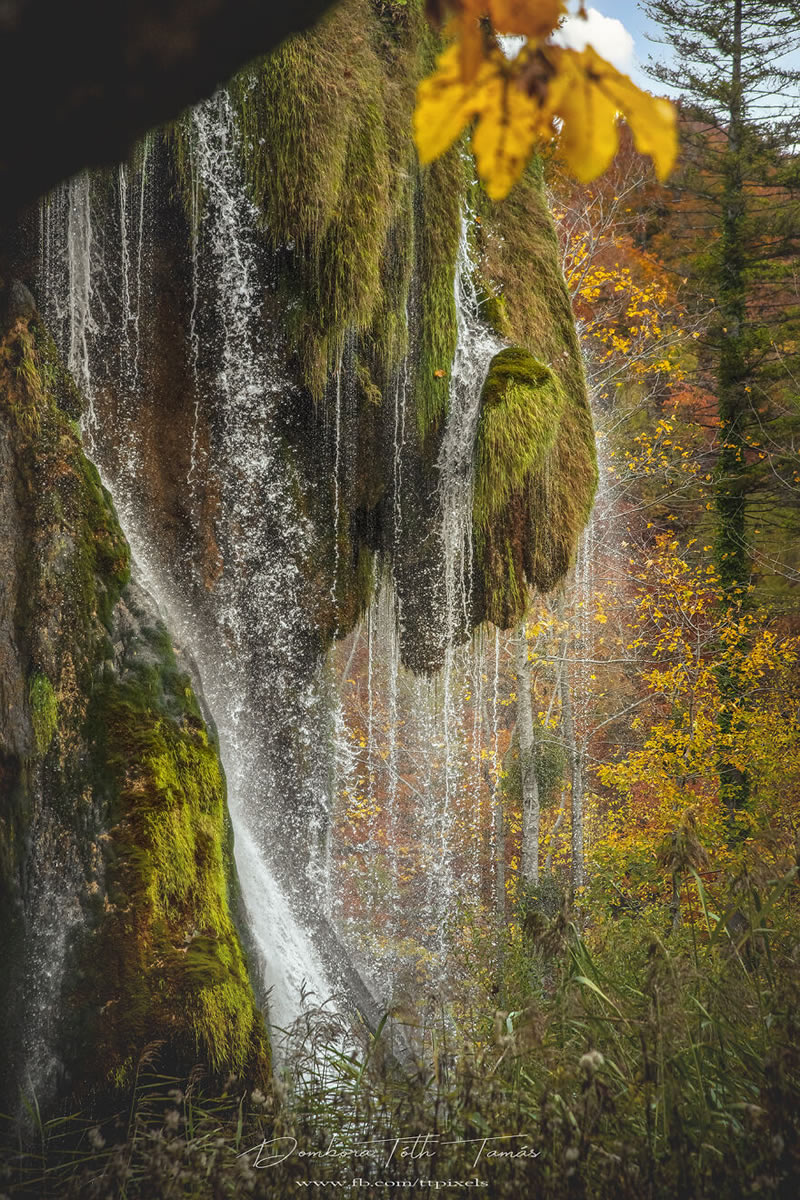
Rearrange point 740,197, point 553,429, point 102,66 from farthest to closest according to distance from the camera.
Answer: point 740,197
point 553,429
point 102,66

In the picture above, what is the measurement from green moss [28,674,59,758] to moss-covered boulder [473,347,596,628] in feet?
9.05

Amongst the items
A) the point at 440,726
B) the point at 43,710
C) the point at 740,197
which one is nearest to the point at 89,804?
the point at 43,710

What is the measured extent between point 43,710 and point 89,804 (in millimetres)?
358

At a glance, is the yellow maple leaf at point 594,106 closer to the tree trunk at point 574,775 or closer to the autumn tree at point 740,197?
the tree trunk at point 574,775

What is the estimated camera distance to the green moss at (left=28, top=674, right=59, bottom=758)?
10.1 feet

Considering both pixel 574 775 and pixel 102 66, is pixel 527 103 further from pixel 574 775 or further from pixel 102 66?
pixel 574 775

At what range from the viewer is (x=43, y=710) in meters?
3.12

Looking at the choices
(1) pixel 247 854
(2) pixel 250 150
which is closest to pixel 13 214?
(2) pixel 250 150

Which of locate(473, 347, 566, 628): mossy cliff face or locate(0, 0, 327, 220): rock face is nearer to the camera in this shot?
locate(0, 0, 327, 220): rock face

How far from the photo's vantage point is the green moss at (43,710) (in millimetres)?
3092

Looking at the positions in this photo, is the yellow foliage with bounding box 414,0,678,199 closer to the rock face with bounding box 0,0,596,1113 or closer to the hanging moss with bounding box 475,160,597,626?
the rock face with bounding box 0,0,596,1113

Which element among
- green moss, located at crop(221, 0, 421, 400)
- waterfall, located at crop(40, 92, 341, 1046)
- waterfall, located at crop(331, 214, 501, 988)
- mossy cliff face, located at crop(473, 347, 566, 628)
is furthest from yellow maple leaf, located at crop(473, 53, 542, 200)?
waterfall, located at crop(331, 214, 501, 988)

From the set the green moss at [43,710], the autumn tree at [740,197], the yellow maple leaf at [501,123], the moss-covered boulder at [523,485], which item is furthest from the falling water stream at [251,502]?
the autumn tree at [740,197]

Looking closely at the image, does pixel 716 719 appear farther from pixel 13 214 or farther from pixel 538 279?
pixel 13 214
